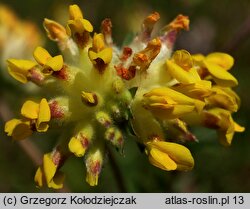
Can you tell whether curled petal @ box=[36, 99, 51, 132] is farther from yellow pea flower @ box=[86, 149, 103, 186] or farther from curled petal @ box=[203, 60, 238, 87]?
curled petal @ box=[203, 60, 238, 87]

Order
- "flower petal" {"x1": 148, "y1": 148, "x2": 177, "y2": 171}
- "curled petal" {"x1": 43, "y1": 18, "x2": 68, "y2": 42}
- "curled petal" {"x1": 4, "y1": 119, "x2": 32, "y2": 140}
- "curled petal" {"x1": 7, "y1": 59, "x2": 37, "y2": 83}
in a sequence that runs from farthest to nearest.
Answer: "curled petal" {"x1": 43, "y1": 18, "x2": 68, "y2": 42} < "curled petal" {"x1": 7, "y1": 59, "x2": 37, "y2": 83} < "curled petal" {"x1": 4, "y1": 119, "x2": 32, "y2": 140} < "flower petal" {"x1": 148, "y1": 148, "x2": 177, "y2": 171}

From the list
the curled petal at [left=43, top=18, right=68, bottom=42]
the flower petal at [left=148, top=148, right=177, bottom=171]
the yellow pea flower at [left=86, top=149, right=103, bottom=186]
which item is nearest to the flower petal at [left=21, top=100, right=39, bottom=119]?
the yellow pea flower at [left=86, top=149, right=103, bottom=186]

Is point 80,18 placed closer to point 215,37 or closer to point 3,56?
point 3,56

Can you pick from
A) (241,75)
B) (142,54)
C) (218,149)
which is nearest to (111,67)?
(142,54)

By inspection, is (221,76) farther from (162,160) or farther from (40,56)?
(40,56)

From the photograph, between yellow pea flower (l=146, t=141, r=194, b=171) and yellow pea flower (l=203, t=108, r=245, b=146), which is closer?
yellow pea flower (l=146, t=141, r=194, b=171)

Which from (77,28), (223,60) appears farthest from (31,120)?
(223,60)

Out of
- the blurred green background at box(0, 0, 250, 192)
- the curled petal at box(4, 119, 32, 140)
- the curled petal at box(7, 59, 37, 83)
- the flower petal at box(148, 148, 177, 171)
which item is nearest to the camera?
the flower petal at box(148, 148, 177, 171)

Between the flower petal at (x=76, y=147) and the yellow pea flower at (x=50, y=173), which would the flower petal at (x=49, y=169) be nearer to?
the yellow pea flower at (x=50, y=173)
